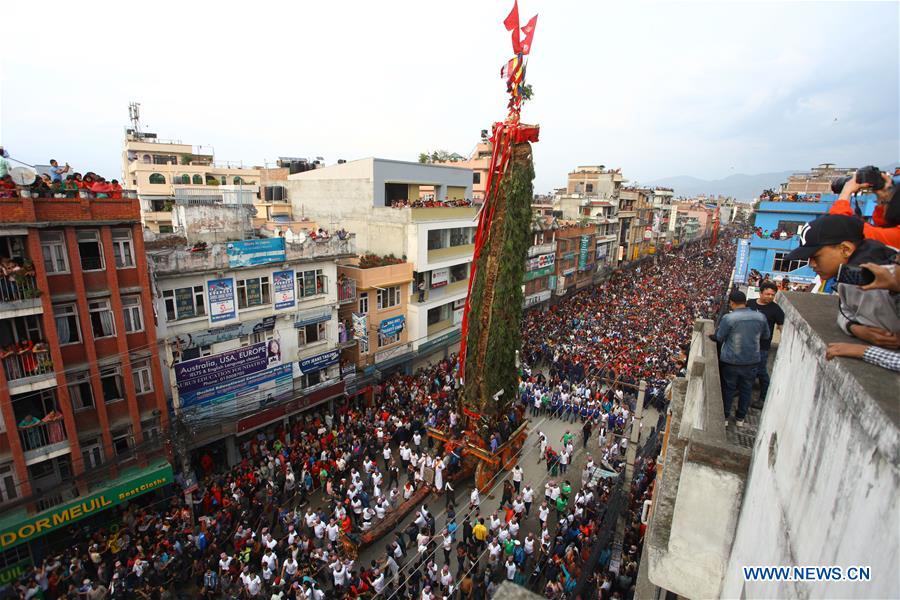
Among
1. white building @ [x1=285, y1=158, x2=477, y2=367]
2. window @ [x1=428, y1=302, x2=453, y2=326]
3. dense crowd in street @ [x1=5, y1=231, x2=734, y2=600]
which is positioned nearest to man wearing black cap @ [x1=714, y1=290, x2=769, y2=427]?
dense crowd in street @ [x1=5, y1=231, x2=734, y2=600]

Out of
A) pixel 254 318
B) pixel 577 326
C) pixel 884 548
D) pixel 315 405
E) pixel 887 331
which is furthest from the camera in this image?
pixel 577 326

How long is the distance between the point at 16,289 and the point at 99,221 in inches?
116

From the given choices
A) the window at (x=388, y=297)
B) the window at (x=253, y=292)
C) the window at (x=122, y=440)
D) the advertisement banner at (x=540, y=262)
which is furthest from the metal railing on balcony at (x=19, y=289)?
the advertisement banner at (x=540, y=262)

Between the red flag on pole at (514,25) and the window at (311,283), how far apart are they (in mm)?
13049

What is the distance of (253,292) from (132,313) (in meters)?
4.81

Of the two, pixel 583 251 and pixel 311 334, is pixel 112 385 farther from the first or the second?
pixel 583 251

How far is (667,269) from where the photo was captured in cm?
6281

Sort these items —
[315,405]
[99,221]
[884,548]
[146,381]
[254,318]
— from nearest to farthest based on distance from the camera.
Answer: [884,548]
[99,221]
[146,381]
[254,318]
[315,405]

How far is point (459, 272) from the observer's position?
101 ft

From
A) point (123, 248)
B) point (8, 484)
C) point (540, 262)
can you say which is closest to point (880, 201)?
point (123, 248)

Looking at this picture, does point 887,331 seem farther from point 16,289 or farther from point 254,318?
point 254,318

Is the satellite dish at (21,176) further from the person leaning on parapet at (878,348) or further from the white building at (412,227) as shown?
the person leaning on parapet at (878,348)

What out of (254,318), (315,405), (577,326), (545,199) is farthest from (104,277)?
(545,199)

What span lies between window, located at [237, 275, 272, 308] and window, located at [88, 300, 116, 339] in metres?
4.80
